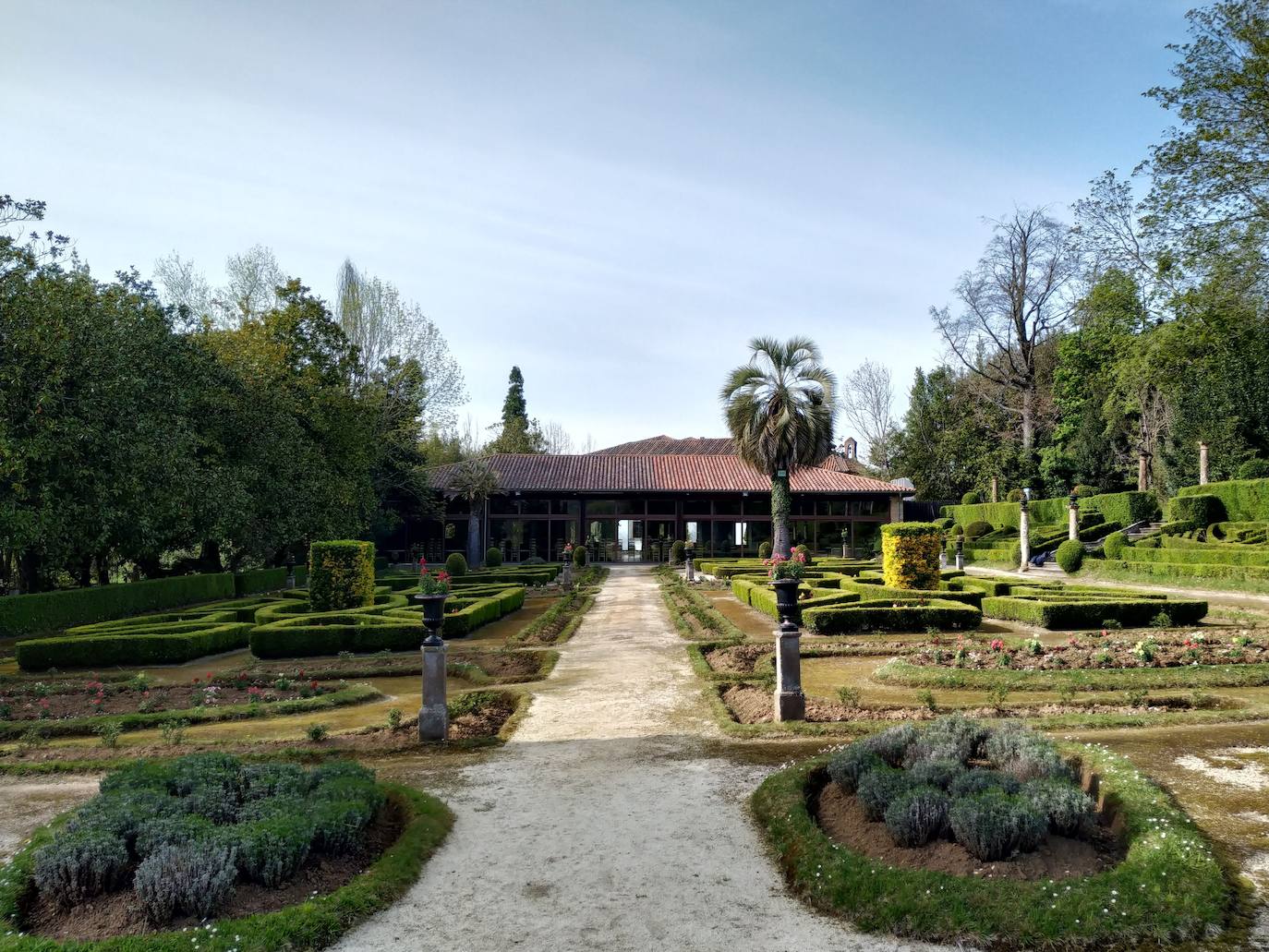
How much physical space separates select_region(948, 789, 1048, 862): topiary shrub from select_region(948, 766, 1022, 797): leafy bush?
305mm

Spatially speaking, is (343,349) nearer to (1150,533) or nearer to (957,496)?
(1150,533)

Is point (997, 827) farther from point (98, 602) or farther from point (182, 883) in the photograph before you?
point (98, 602)

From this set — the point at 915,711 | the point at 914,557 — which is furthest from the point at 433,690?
the point at 914,557

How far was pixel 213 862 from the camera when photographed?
13.9 feet

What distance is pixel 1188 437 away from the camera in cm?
3597

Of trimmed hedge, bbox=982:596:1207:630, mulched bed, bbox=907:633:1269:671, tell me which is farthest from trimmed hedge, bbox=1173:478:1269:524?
mulched bed, bbox=907:633:1269:671

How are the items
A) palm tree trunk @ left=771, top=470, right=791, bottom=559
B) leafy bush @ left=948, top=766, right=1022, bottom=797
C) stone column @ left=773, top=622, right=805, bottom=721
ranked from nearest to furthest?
1. leafy bush @ left=948, top=766, right=1022, bottom=797
2. stone column @ left=773, top=622, right=805, bottom=721
3. palm tree trunk @ left=771, top=470, right=791, bottom=559

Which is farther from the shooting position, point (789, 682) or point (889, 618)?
point (889, 618)

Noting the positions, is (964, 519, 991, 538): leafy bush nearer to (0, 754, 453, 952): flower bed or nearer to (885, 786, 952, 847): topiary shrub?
(885, 786, 952, 847): topiary shrub

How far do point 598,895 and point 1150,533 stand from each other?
3215 cm

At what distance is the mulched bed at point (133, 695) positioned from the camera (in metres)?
9.76

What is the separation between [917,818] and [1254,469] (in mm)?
35912

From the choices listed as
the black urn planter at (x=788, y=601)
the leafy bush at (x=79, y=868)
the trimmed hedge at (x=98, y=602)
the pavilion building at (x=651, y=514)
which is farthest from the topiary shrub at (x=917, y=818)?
the pavilion building at (x=651, y=514)

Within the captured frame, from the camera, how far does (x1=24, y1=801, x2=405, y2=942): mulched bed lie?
13.2ft
